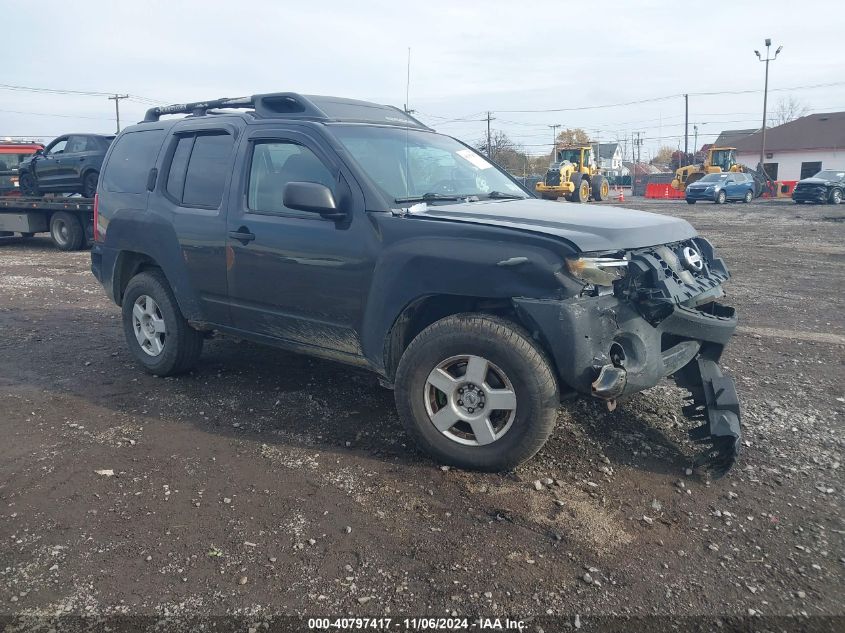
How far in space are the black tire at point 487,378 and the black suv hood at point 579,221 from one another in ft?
1.84

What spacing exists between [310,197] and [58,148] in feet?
48.0

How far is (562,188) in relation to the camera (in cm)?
3353

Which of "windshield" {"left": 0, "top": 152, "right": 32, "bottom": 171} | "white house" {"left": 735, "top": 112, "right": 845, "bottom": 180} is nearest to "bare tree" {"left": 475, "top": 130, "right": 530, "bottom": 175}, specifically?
"white house" {"left": 735, "top": 112, "right": 845, "bottom": 180}

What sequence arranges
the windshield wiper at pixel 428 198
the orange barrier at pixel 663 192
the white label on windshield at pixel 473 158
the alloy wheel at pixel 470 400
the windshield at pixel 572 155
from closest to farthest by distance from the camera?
the alloy wheel at pixel 470 400
the windshield wiper at pixel 428 198
the white label on windshield at pixel 473 158
the windshield at pixel 572 155
the orange barrier at pixel 663 192

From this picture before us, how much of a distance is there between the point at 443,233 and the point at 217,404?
7.69 feet

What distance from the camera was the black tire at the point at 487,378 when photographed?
3.57 metres

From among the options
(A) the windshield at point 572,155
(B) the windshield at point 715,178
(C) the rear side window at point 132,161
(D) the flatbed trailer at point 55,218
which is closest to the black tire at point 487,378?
(C) the rear side window at point 132,161

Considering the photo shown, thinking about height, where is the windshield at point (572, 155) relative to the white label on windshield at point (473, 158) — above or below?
above

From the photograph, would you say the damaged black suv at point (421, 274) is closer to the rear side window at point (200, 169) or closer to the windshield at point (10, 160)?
the rear side window at point (200, 169)

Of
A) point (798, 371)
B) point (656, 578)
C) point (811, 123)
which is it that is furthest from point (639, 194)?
point (656, 578)

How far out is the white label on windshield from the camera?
17.1 ft

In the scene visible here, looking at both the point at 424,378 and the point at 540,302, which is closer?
the point at 540,302

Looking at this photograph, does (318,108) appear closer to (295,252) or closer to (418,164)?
(418,164)

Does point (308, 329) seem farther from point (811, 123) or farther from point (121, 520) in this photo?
point (811, 123)
